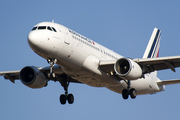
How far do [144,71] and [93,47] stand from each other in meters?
5.23

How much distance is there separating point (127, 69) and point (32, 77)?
979cm

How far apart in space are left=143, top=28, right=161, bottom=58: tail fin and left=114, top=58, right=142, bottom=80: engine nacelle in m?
14.4

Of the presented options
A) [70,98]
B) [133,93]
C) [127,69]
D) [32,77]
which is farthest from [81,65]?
[133,93]

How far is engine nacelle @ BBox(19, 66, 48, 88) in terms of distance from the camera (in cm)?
3506

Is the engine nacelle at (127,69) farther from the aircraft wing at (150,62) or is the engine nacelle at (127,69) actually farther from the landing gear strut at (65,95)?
the landing gear strut at (65,95)

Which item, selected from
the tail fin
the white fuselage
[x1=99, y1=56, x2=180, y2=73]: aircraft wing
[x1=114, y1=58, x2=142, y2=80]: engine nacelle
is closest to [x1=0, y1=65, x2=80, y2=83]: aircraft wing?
the white fuselage

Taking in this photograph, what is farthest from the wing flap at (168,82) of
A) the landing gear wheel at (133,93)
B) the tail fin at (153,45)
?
the tail fin at (153,45)

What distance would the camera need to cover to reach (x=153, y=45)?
47.9 m

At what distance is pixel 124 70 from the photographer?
31.8 m

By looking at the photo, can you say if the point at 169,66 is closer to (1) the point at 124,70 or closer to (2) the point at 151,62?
(2) the point at 151,62

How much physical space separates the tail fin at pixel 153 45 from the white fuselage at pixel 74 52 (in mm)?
11551

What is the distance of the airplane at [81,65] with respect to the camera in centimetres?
2889

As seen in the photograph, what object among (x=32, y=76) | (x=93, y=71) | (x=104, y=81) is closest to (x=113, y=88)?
(x=104, y=81)

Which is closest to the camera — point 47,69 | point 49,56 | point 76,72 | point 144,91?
point 49,56
